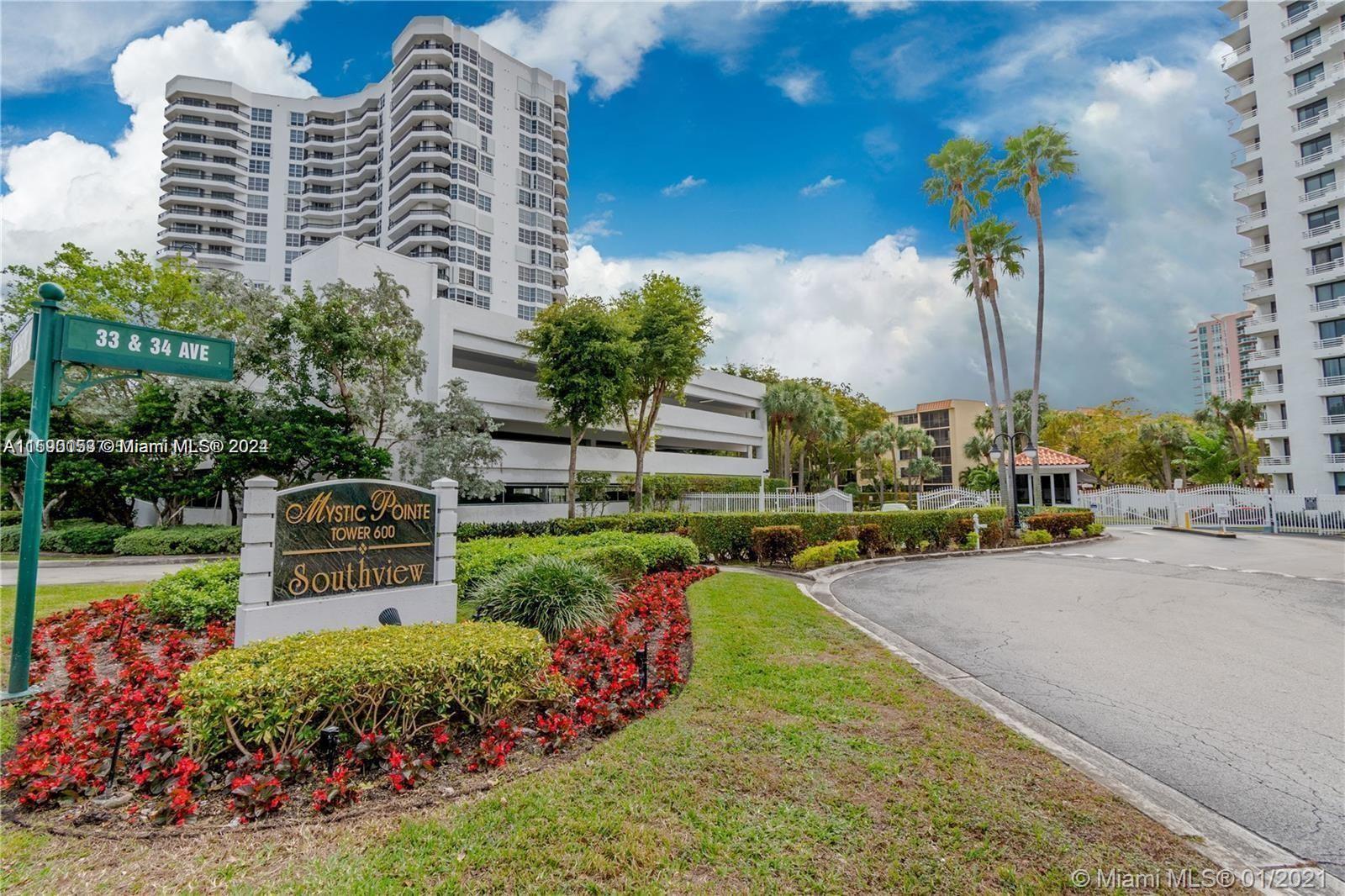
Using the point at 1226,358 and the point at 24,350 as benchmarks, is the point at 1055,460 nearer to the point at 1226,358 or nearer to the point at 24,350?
the point at 24,350

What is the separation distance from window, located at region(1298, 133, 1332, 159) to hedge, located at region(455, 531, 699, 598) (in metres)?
42.7

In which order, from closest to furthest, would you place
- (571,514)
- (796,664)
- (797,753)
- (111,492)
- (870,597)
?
1. (797,753)
2. (796,664)
3. (870,597)
4. (111,492)
5. (571,514)

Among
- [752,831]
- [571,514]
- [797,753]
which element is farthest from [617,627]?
[571,514]

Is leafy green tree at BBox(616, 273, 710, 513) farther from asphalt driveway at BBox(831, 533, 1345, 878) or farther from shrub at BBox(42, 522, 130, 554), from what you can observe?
shrub at BBox(42, 522, 130, 554)

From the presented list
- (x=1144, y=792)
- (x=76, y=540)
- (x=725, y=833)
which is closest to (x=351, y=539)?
(x=725, y=833)

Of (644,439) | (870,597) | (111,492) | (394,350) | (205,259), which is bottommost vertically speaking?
(870,597)

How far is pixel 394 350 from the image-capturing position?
60.7 feet

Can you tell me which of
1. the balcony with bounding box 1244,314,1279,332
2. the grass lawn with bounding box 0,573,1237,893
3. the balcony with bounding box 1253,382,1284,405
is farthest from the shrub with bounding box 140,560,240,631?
the balcony with bounding box 1244,314,1279,332

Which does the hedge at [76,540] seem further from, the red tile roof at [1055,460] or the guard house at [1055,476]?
the red tile roof at [1055,460]

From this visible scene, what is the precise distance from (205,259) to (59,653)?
6507cm

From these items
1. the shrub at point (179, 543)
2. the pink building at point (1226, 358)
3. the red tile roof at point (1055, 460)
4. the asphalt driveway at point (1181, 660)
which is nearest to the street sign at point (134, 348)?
the asphalt driveway at point (1181, 660)

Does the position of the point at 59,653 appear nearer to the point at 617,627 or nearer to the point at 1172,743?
the point at 617,627

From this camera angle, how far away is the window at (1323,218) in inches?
1241

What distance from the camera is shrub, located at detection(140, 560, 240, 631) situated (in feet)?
24.8
